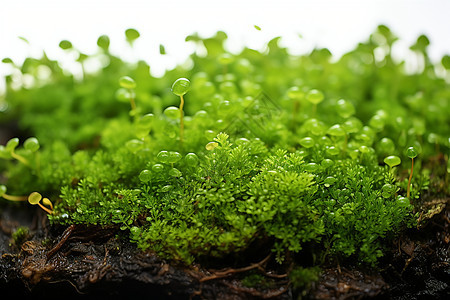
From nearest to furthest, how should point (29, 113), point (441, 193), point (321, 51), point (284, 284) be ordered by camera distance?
point (284, 284)
point (441, 193)
point (321, 51)
point (29, 113)

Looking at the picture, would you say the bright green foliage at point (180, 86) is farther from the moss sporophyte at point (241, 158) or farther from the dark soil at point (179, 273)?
the dark soil at point (179, 273)

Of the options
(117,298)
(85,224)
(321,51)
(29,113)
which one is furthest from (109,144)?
(321,51)

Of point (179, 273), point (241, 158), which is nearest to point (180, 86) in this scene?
point (241, 158)

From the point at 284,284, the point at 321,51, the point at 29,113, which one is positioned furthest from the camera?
the point at 29,113

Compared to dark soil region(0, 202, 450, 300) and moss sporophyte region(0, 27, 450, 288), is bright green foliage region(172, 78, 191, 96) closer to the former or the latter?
moss sporophyte region(0, 27, 450, 288)

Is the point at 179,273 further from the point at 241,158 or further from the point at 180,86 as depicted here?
the point at 180,86

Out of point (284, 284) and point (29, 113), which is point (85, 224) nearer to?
point (284, 284)
